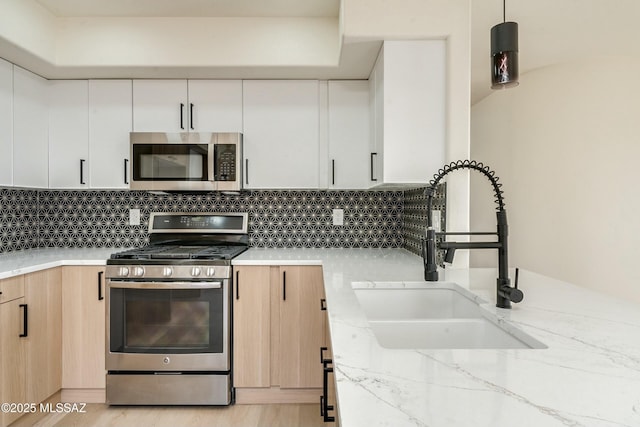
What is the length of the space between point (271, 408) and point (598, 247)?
305 centimetres

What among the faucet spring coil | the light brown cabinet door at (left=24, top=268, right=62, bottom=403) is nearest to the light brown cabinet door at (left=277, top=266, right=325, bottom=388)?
the faucet spring coil

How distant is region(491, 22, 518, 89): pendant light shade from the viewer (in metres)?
1.45

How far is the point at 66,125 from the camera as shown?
2742 millimetres

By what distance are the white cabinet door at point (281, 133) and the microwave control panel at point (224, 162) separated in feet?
0.46

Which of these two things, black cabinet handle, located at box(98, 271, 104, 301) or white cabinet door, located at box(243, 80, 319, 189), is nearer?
black cabinet handle, located at box(98, 271, 104, 301)

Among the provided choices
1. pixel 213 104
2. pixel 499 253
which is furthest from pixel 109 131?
pixel 499 253

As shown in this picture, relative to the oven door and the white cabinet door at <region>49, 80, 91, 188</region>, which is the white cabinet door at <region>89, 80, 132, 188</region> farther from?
the oven door

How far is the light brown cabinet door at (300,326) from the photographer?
2.42 metres

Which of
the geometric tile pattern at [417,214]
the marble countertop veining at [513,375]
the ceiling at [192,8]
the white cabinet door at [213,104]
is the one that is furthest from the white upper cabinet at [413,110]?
the white cabinet door at [213,104]

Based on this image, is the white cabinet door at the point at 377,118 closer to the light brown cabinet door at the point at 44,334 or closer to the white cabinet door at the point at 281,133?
→ the white cabinet door at the point at 281,133

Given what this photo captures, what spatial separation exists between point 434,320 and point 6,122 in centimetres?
264

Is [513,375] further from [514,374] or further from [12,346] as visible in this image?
[12,346]

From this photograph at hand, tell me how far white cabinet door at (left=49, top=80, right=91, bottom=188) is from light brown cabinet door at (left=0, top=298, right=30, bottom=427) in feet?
3.18

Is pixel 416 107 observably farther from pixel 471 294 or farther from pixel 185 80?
pixel 185 80
